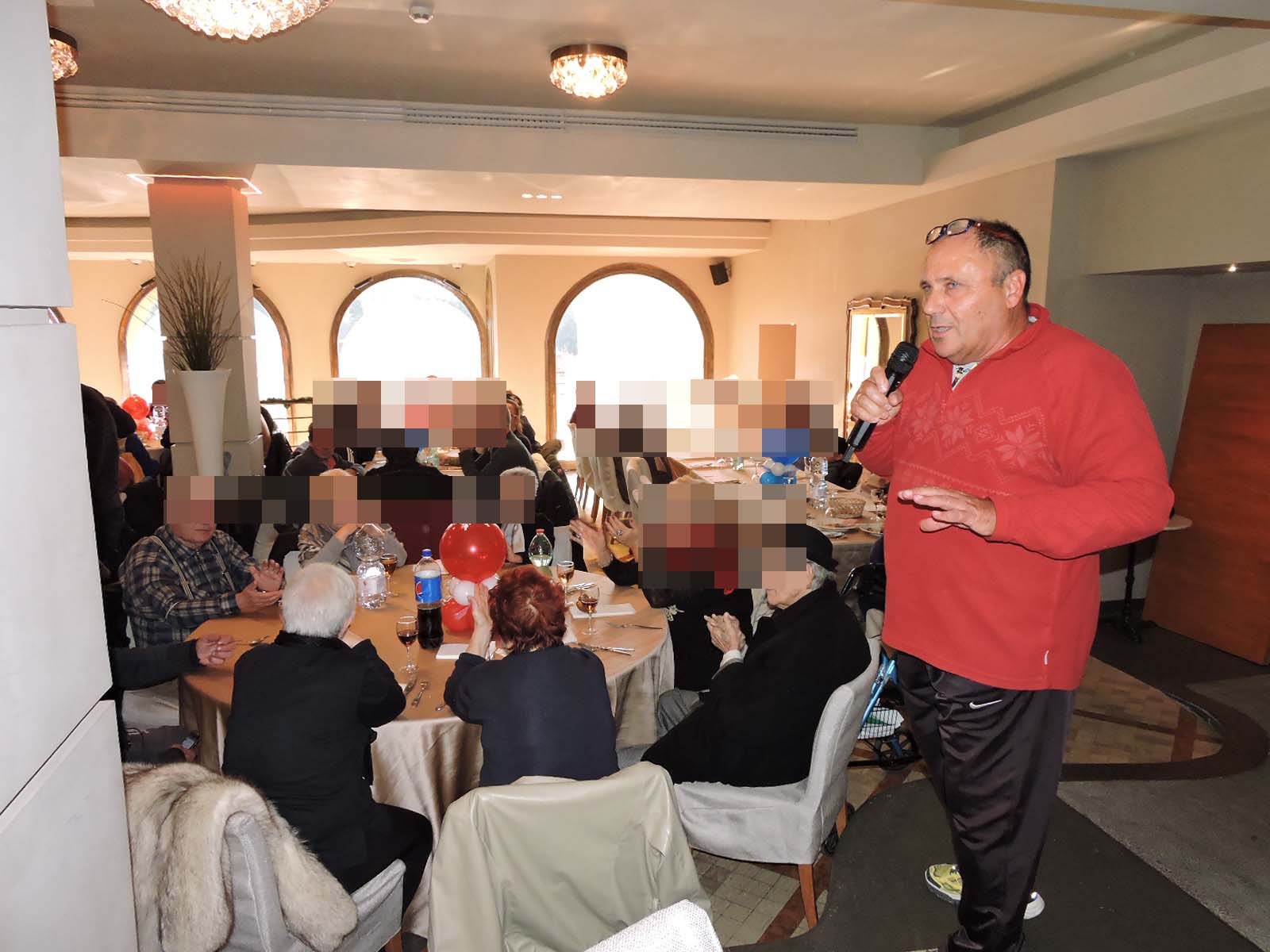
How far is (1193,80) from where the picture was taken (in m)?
3.62

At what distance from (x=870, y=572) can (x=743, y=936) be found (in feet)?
6.38

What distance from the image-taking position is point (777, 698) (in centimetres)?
222

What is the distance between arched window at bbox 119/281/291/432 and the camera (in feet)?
38.0

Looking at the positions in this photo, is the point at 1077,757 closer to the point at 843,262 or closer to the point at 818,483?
the point at 818,483


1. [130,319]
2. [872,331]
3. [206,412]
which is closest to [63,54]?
[206,412]

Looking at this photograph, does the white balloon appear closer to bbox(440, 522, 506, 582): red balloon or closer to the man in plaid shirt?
bbox(440, 522, 506, 582): red balloon

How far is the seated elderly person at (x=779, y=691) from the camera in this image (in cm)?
221

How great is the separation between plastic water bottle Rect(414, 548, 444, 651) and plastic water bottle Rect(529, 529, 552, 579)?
49 centimetres

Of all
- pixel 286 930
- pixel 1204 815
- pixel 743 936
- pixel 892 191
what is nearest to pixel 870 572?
pixel 1204 815

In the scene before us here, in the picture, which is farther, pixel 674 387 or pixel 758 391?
pixel 674 387

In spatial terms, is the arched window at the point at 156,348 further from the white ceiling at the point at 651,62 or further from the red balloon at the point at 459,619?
the red balloon at the point at 459,619

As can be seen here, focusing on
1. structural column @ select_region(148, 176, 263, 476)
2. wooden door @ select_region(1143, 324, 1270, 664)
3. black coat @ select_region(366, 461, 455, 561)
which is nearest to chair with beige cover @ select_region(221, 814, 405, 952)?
black coat @ select_region(366, 461, 455, 561)

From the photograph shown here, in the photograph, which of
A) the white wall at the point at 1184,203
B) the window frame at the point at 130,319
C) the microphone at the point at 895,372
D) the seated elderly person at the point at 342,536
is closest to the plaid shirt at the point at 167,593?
the seated elderly person at the point at 342,536

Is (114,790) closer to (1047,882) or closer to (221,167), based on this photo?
(1047,882)
